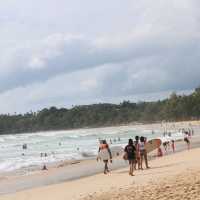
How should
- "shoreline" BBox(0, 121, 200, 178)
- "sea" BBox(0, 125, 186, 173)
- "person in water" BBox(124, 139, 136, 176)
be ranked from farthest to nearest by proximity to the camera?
1. "sea" BBox(0, 125, 186, 173)
2. "shoreline" BBox(0, 121, 200, 178)
3. "person in water" BBox(124, 139, 136, 176)

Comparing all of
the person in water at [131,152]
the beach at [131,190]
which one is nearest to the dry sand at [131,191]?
the beach at [131,190]

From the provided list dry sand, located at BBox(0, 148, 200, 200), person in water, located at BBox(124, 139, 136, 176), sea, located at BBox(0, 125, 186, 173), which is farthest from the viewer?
sea, located at BBox(0, 125, 186, 173)

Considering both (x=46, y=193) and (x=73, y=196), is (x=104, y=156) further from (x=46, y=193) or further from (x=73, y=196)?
(x=73, y=196)

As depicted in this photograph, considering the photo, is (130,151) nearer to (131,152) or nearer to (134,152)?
(131,152)

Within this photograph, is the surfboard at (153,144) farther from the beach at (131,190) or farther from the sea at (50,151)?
the beach at (131,190)

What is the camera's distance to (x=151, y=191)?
1465cm

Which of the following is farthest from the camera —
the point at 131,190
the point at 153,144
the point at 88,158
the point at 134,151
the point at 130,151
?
the point at 88,158

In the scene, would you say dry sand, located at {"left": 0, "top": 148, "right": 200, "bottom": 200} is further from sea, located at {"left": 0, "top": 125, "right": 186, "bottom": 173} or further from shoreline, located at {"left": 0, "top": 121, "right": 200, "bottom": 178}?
sea, located at {"left": 0, "top": 125, "right": 186, "bottom": 173}

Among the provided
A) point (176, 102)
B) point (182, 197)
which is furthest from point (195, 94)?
point (182, 197)

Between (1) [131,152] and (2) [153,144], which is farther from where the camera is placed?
(2) [153,144]

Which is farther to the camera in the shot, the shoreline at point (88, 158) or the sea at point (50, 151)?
the sea at point (50, 151)

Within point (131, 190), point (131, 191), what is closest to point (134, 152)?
point (131, 190)

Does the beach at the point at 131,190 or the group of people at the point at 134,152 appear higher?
the group of people at the point at 134,152

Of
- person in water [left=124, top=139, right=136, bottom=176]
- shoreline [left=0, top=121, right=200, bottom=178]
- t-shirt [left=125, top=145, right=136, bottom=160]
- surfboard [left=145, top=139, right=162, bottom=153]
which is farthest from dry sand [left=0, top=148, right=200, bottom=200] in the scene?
surfboard [left=145, top=139, right=162, bottom=153]
